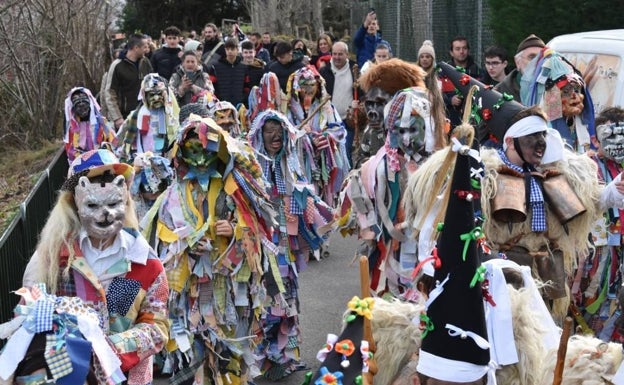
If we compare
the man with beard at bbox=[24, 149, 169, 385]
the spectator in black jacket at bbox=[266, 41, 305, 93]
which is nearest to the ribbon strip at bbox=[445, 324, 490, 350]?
the man with beard at bbox=[24, 149, 169, 385]

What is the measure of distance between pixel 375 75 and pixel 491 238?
2591 mm

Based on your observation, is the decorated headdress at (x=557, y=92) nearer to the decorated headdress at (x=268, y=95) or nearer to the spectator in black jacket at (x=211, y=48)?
the decorated headdress at (x=268, y=95)

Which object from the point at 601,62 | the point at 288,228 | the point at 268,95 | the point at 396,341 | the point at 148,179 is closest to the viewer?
the point at 396,341

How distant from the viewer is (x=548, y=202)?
673 centimetres

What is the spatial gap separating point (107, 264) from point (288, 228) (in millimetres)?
3455

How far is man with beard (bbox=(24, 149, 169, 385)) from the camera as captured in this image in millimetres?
5410

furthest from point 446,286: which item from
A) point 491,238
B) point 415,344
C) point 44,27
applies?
point 44,27

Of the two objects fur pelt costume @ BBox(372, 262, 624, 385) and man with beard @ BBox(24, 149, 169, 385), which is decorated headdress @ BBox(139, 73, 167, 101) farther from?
fur pelt costume @ BBox(372, 262, 624, 385)

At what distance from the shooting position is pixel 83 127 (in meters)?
12.1

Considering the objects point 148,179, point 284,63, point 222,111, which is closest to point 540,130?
point 148,179

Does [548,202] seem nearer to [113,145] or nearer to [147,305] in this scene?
[147,305]

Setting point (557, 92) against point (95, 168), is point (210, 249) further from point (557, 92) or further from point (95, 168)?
point (557, 92)

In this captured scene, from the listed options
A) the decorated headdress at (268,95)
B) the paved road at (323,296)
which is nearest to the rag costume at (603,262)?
the paved road at (323,296)

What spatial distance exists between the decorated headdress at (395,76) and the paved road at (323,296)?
1522mm
